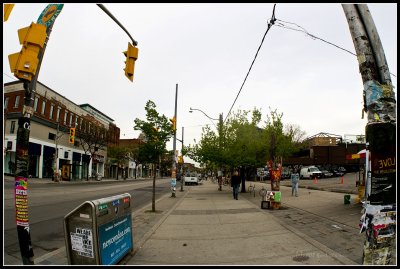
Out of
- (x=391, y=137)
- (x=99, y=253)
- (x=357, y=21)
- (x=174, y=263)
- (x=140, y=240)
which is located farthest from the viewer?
(x=140, y=240)

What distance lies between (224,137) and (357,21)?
21704 millimetres

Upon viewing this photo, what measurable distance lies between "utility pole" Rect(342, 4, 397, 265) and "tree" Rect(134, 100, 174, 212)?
440 inches

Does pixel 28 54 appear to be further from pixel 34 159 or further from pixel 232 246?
pixel 34 159

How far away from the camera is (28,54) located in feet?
16.2

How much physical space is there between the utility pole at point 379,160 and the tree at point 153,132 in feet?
36.7

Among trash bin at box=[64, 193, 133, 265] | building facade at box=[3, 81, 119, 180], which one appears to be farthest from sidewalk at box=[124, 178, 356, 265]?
building facade at box=[3, 81, 119, 180]

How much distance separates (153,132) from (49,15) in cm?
895

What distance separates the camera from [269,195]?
555 inches

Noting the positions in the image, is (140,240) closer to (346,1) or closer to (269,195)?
(346,1)

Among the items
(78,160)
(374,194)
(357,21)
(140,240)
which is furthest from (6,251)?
(78,160)

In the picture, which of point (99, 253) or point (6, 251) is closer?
point (99, 253)

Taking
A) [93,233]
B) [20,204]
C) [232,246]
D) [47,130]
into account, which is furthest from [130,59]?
[47,130]

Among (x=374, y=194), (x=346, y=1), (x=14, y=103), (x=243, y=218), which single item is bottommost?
(x=243, y=218)

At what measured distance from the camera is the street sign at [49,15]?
19.1ft
